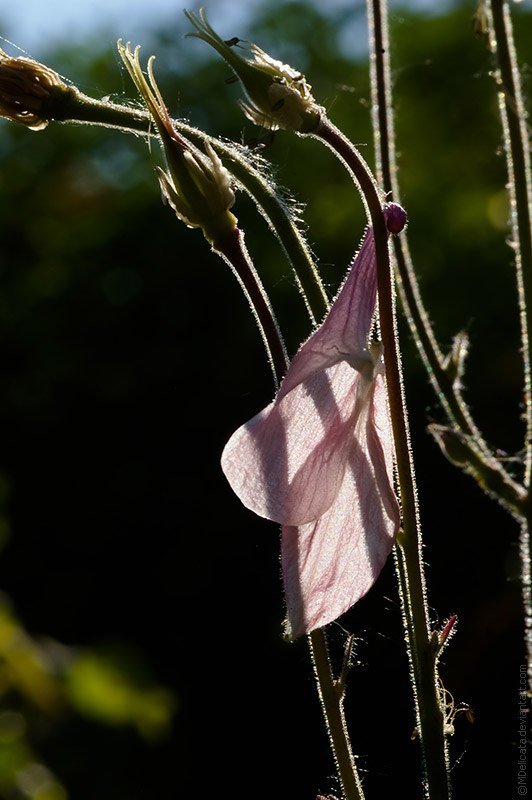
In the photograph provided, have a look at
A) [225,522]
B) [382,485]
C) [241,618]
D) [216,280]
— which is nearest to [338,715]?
[382,485]

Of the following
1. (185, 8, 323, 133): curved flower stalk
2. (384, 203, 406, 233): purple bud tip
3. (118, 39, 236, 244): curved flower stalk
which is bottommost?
(384, 203, 406, 233): purple bud tip

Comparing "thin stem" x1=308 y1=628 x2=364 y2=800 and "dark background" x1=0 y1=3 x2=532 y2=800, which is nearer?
"thin stem" x1=308 y1=628 x2=364 y2=800

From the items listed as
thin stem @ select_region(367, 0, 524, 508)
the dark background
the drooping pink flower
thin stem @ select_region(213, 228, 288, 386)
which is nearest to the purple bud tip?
the drooping pink flower

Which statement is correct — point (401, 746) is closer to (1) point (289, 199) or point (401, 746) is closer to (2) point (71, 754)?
(2) point (71, 754)

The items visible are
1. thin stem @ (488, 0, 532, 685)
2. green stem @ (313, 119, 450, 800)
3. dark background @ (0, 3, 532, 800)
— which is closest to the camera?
green stem @ (313, 119, 450, 800)

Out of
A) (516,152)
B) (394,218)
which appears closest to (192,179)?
(394,218)

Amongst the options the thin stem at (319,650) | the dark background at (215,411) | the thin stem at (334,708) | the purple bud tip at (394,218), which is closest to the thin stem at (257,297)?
the thin stem at (319,650)

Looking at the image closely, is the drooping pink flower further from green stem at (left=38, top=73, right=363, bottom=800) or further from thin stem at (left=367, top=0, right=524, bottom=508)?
thin stem at (left=367, top=0, right=524, bottom=508)
